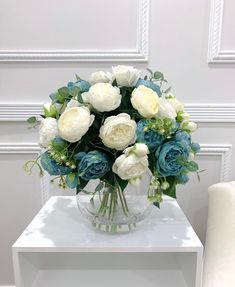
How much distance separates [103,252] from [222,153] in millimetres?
614

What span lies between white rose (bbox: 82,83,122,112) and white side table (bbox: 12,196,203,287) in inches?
14.5

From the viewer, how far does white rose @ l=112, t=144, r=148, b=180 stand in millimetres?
701

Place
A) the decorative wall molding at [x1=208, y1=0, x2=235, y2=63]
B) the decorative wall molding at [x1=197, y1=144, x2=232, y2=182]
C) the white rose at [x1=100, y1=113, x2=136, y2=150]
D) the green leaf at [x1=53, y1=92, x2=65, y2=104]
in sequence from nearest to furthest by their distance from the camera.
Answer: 1. the white rose at [x1=100, y1=113, x2=136, y2=150]
2. the green leaf at [x1=53, y1=92, x2=65, y2=104]
3. the decorative wall molding at [x1=208, y1=0, x2=235, y2=63]
4. the decorative wall molding at [x1=197, y1=144, x2=232, y2=182]

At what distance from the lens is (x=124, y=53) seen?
45.3 inches

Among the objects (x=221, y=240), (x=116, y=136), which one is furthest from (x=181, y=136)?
(x=221, y=240)

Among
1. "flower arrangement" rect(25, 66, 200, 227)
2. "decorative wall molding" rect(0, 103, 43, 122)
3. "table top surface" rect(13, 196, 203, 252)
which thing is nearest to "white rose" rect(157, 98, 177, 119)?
"flower arrangement" rect(25, 66, 200, 227)

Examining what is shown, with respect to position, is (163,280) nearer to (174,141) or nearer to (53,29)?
(174,141)

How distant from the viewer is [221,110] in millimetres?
1192

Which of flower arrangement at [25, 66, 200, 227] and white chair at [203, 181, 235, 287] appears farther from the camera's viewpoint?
white chair at [203, 181, 235, 287]

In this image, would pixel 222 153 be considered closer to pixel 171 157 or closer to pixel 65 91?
pixel 171 157

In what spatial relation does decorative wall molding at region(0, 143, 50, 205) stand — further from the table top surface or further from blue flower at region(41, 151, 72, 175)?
blue flower at region(41, 151, 72, 175)

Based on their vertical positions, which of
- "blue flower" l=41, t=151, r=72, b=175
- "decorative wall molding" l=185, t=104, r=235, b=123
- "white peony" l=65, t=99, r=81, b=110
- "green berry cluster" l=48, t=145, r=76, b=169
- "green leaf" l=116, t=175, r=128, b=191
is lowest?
"green leaf" l=116, t=175, r=128, b=191

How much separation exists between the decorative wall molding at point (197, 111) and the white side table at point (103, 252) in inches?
14.2

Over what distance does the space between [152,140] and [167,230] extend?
1.06ft
